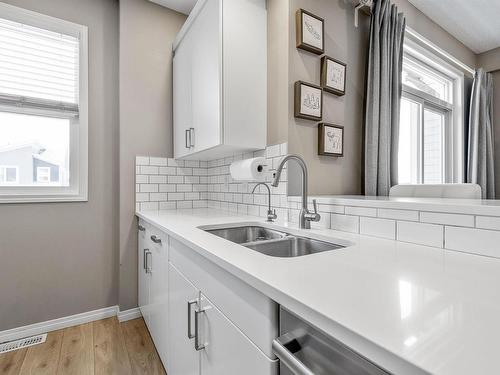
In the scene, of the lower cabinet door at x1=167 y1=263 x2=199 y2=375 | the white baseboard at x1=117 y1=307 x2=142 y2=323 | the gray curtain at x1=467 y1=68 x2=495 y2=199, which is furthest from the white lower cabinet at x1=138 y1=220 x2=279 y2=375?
the gray curtain at x1=467 y1=68 x2=495 y2=199

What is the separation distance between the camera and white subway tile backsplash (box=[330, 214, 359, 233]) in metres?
1.13

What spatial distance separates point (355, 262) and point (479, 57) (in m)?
2.12

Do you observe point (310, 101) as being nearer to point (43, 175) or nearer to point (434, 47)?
point (434, 47)

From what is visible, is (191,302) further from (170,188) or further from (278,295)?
(170,188)

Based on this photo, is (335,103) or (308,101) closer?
(308,101)

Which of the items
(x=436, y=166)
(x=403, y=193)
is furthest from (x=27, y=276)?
(x=436, y=166)

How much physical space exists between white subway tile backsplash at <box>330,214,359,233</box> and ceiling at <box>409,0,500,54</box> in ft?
5.82

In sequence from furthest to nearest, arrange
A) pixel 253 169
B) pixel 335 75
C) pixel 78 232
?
1. pixel 78 232
2. pixel 335 75
3. pixel 253 169

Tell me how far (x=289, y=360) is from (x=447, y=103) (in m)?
2.56

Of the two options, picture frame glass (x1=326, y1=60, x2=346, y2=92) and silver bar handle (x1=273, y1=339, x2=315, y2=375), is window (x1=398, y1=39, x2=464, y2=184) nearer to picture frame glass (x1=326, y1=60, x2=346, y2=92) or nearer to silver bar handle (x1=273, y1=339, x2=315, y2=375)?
picture frame glass (x1=326, y1=60, x2=346, y2=92)

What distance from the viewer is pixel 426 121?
2.32 metres

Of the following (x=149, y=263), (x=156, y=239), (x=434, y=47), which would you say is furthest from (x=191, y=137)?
(x=434, y=47)

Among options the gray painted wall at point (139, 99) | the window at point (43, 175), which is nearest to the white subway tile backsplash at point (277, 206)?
the gray painted wall at point (139, 99)

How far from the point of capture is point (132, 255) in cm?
211
